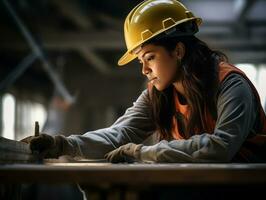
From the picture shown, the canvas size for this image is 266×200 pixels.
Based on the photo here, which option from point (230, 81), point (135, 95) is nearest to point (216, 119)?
point (230, 81)

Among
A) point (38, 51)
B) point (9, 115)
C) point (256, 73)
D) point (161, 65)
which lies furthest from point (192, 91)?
point (9, 115)

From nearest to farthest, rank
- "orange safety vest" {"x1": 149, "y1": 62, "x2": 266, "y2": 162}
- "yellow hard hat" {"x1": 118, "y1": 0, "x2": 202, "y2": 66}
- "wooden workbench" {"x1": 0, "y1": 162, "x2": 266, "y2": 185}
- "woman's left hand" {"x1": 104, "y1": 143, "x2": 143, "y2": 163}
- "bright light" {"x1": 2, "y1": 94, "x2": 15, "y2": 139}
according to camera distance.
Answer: "wooden workbench" {"x1": 0, "y1": 162, "x2": 266, "y2": 185} → "woman's left hand" {"x1": 104, "y1": 143, "x2": 143, "y2": 163} → "orange safety vest" {"x1": 149, "y1": 62, "x2": 266, "y2": 162} → "yellow hard hat" {"x1": 118, "y1": 0, "x2": 202, "y2": 66} → "bright light" {"x1": 2, "y1": 94, "x2": 15, "y2": 139}

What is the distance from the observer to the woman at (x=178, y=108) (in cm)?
296

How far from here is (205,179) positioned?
226 cm

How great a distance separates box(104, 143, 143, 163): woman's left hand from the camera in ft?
9.98

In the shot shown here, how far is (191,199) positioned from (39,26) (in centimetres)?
734

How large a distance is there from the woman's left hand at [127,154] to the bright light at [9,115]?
30.2 ft

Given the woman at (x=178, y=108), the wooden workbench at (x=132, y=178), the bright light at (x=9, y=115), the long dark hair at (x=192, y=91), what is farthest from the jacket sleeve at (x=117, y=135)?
the bright light at (x=9, y=115)

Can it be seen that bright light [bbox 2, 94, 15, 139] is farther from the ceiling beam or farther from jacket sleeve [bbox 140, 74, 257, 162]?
jacket sleeve [bbox 140, 74, 257, 162]

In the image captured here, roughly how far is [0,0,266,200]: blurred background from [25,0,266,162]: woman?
3789mm

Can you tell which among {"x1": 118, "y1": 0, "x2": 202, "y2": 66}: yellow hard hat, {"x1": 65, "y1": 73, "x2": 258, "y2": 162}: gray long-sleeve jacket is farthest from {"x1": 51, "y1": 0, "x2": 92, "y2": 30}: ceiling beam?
{"x1": 65, "y1": 73, "x2": 258, "y2": 162}: gray long-sleeve jacket

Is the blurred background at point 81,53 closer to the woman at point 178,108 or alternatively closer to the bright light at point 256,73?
the bright light at point 256,73

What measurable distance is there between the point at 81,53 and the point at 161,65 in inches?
329

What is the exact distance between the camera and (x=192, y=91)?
11.0 ft
